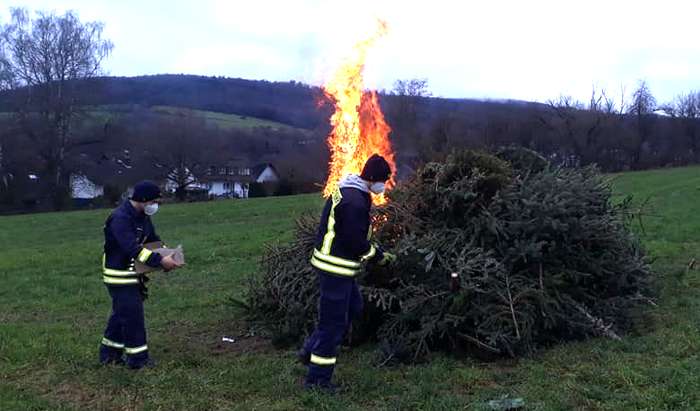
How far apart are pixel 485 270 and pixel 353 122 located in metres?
2.73

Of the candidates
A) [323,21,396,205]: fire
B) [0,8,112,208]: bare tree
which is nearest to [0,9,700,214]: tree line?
[0,8,112,208]: bare tree

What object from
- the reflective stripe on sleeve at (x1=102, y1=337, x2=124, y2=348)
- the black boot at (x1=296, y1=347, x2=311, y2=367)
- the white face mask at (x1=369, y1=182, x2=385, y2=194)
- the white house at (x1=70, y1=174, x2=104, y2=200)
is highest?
the white face mask at (x1=369, y1=182, x2=385, y2=194)

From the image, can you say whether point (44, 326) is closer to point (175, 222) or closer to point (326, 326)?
point (326, 326)

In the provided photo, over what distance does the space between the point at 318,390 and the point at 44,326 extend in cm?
497

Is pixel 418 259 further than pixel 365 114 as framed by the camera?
No

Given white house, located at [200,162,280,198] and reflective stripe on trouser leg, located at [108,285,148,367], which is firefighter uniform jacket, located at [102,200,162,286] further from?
white house, located at [200,162,280,198]

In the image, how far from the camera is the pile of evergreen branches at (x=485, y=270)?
661 cm

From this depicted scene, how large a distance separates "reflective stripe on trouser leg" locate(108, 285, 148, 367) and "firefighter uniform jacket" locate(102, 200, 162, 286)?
10 centimetres

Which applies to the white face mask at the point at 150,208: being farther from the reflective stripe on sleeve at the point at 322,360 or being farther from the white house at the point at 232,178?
the white house at the point at 232,178

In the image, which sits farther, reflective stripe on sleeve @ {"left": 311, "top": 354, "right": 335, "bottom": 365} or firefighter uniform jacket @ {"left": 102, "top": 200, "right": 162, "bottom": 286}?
firefighter uniform jacket @ {"left": 102, "top": 200, "right": 162, "bottom": 286}

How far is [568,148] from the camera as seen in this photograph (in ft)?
198

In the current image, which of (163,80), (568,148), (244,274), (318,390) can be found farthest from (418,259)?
(163,80)

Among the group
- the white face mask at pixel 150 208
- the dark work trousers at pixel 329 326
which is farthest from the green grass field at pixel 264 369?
the white face mask at pixel 150 208

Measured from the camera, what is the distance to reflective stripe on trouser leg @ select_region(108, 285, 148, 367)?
21.4 feet
